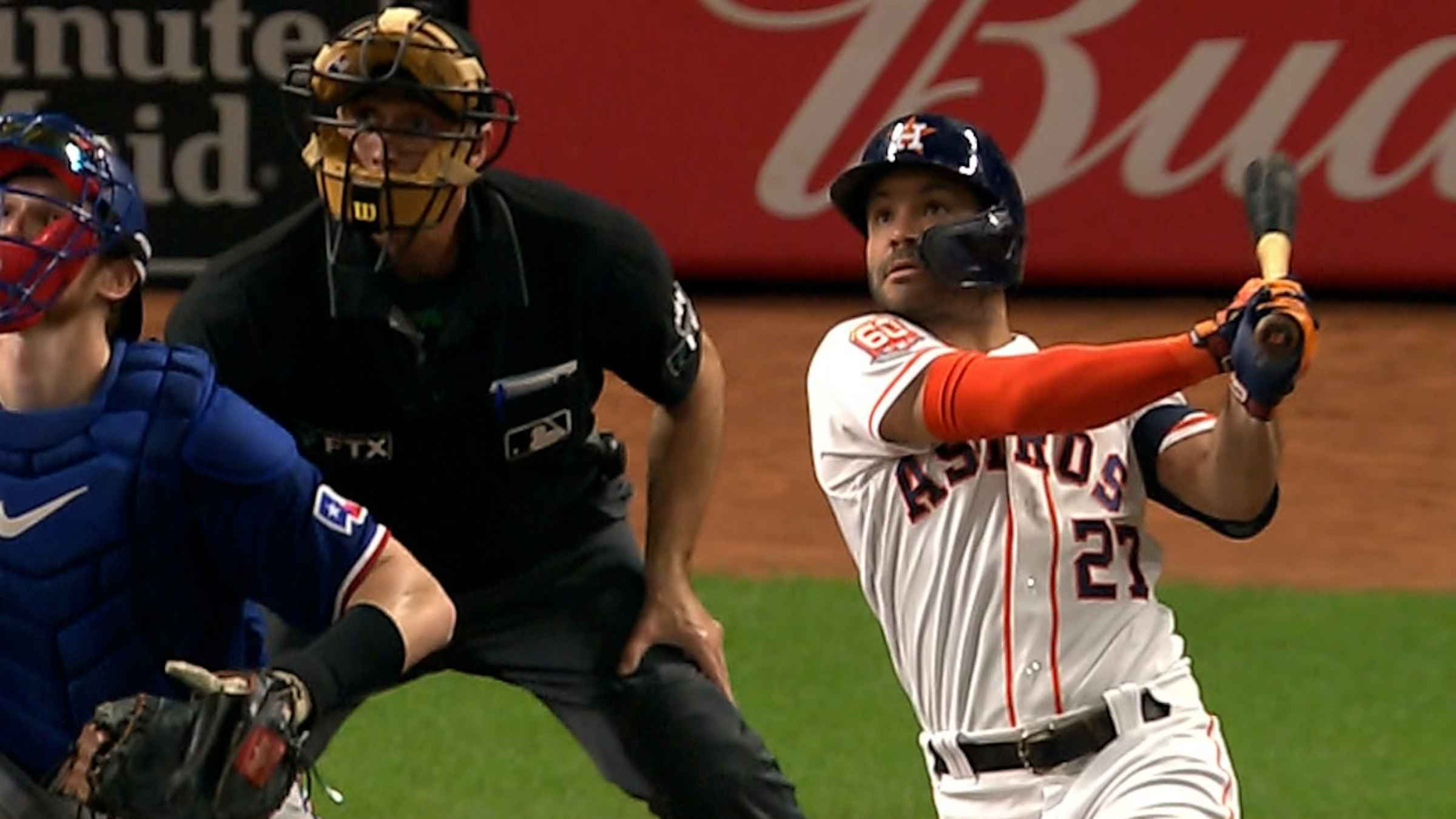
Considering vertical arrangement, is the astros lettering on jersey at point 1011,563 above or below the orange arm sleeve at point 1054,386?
below

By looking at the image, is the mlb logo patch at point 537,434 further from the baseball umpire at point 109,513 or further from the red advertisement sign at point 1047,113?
the red advertisement sign at point 1047,113

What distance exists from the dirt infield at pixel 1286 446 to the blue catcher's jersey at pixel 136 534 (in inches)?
226

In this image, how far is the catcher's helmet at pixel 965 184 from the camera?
546 centimetres

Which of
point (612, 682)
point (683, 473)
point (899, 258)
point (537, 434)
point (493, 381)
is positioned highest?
point (899, 258)

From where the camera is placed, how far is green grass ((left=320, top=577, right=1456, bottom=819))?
816 centimetres

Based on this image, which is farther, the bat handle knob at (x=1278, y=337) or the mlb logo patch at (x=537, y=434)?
the mlb logo patch at (x=537, y=434)

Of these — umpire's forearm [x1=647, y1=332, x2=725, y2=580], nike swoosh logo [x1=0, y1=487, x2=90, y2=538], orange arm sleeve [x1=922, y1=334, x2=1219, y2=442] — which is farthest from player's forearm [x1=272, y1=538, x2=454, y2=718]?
umpire's forearm [x1=647, y1=332, x2=725, y2=580]

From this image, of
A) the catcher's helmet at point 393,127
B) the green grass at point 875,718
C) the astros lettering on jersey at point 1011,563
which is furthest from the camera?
the green grass at point 875,718

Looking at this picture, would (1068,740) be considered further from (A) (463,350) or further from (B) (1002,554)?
(A) (463,350)

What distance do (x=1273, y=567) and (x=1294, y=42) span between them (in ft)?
11.2

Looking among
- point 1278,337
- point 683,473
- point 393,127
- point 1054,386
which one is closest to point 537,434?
point 683,473

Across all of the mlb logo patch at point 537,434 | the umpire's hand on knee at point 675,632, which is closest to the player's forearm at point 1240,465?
the umpire's hand on knee at point 675,632

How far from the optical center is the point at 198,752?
437cm

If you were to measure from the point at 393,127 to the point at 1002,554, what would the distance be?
145cm
